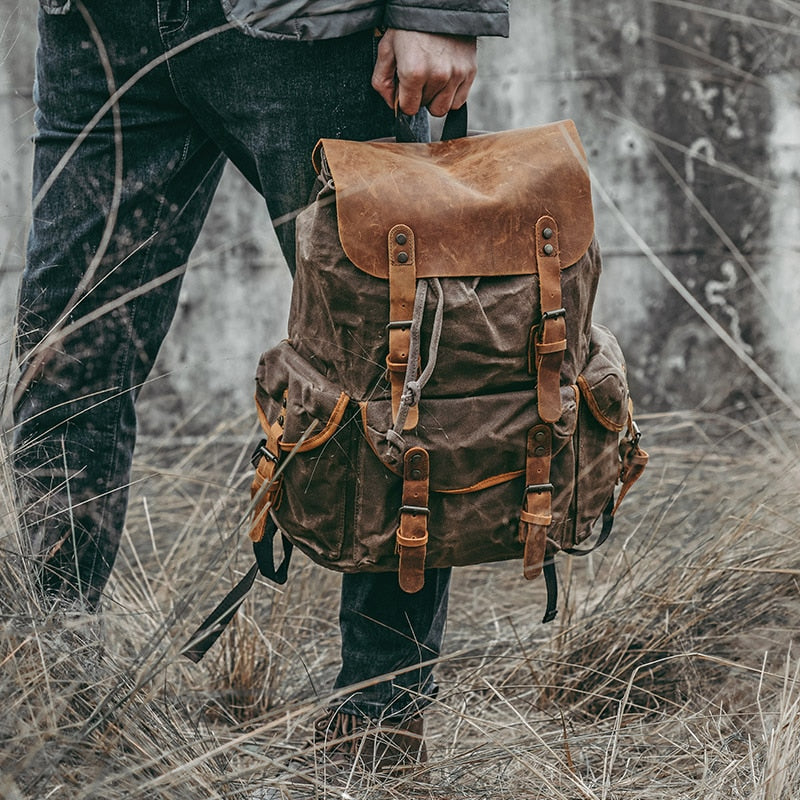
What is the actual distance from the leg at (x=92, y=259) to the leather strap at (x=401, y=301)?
382mm

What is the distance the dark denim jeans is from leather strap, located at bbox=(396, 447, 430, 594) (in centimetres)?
16

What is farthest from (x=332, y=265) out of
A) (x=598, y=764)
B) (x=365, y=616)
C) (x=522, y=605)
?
(x=522, y=605)

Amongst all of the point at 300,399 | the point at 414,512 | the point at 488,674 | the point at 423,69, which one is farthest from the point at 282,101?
the point at 488,674

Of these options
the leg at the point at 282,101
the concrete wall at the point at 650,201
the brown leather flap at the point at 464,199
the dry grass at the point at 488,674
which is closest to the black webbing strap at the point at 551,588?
the dry grass at the point at 488,674

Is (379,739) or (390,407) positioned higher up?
(390,407)

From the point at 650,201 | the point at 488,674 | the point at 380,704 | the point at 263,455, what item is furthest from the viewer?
the point at 650,201

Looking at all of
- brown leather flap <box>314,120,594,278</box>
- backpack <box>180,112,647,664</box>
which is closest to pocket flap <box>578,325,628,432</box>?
backpack <box>180,112,647,664</box>

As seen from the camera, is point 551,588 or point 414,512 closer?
point 414,512

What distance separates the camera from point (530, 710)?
1.75m

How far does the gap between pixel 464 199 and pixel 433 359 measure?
0.70 ft

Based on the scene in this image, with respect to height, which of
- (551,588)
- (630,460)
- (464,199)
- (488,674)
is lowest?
(488,674)

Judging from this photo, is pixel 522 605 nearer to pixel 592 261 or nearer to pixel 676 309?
pixel 592 261

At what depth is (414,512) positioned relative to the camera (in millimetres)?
1291

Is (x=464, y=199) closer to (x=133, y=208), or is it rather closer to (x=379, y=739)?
(x=133, y=208)
